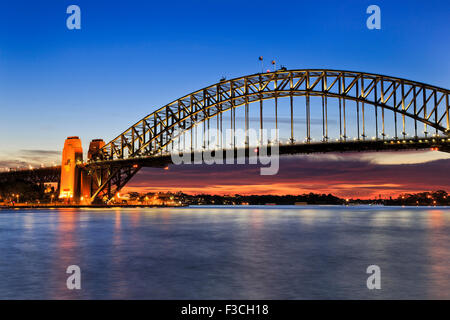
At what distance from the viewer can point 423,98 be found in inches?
2092

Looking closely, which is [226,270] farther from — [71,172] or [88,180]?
[88,180]

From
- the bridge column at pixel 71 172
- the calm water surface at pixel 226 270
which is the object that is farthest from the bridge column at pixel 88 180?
the calm water surface at pixel 226 270

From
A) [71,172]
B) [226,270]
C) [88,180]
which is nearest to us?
[226,270]

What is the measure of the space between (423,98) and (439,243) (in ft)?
128

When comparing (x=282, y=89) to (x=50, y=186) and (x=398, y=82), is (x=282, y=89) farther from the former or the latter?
(x=50, y=186)

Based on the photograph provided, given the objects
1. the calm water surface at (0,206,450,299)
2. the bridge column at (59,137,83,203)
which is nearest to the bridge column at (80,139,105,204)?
the bridge column at (59,137,83,203)

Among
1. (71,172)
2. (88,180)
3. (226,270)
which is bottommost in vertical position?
(226,270)

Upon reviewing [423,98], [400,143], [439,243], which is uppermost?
[423,98]

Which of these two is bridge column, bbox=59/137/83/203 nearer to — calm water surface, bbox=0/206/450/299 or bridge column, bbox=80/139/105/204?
bridge column, bbox=80/139/105/204

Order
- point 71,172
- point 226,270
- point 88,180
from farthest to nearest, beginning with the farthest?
point 88,180
point 71,172
point 226,270

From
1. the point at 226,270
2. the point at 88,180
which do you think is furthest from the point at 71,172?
the point at 226,270

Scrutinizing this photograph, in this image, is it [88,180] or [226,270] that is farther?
[88,180]
